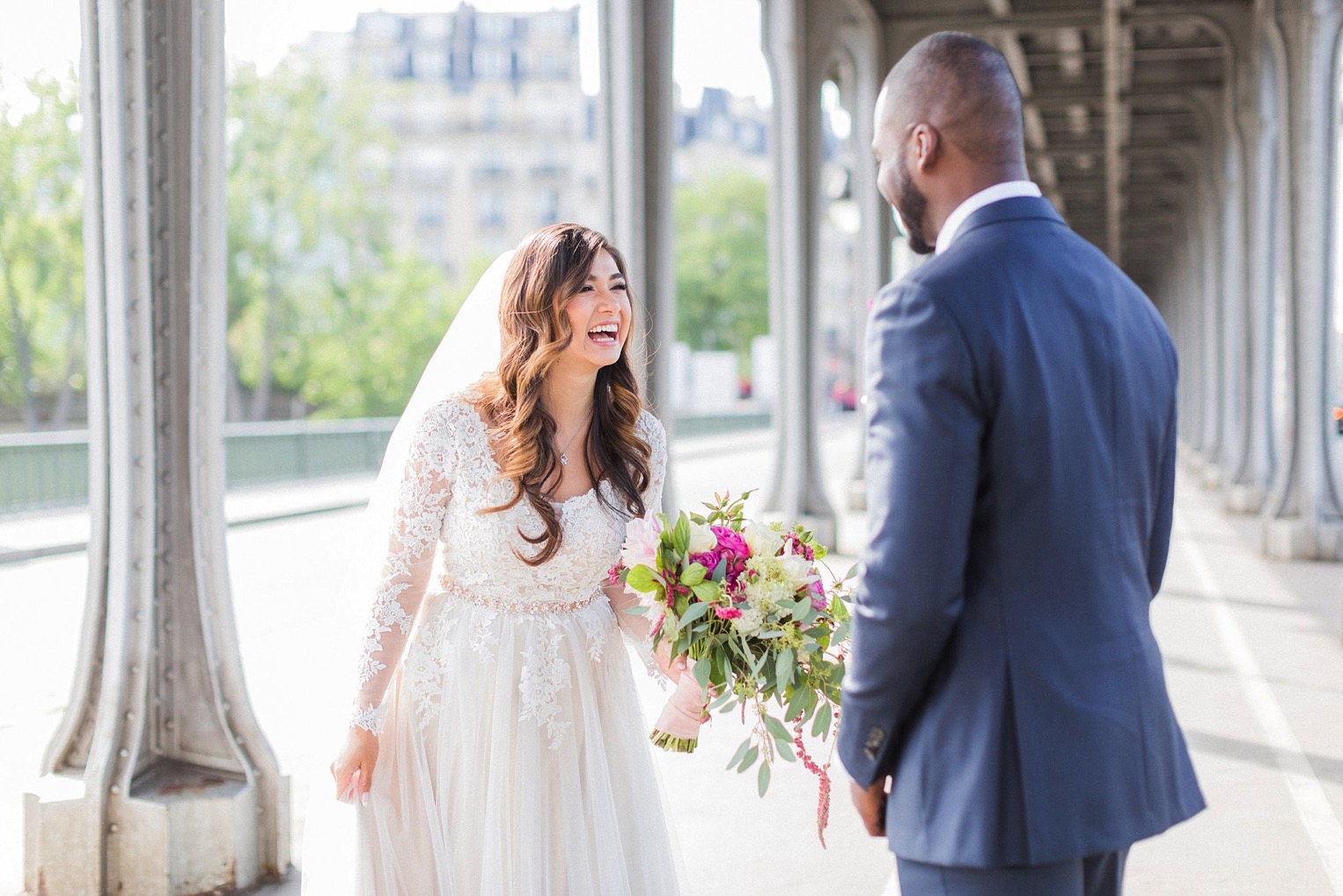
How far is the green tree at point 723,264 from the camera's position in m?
78.2

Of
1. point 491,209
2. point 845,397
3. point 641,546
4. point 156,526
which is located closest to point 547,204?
point 491,209

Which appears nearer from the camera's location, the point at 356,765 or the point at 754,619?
the point at 754,619

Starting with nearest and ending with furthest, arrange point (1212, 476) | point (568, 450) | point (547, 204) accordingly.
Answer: point (568, 450), point (1212, 476), point (547, 204)

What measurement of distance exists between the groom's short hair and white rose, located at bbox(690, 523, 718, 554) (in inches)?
41.5

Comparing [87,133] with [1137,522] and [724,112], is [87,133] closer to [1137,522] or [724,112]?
[1137,522]

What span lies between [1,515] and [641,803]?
63.2 feet

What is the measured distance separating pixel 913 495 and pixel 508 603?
1.58 meters

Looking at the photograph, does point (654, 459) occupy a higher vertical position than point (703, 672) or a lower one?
higher

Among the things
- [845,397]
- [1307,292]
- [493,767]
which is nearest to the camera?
[493,767]

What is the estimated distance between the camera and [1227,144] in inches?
877

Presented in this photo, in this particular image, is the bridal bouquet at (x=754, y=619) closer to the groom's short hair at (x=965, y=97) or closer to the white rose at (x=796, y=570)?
the white rose at (x=796, y=570)

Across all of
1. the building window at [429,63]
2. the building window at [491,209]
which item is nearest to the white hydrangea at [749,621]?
the building window at [491,209]

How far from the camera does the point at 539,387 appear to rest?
3289 millimetres

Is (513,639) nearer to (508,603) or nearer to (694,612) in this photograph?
(508,603)
